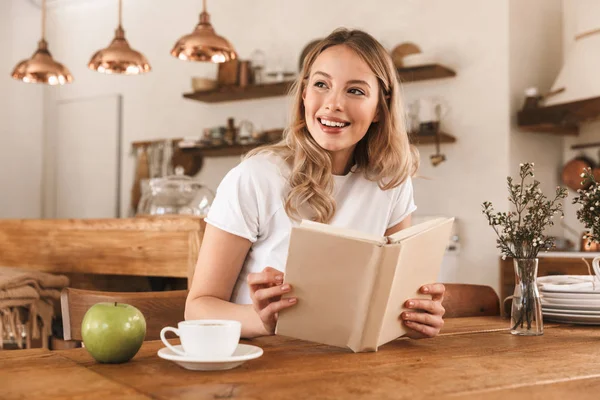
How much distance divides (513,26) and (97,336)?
3.85 meters

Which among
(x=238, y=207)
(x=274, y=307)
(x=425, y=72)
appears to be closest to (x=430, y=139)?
(x=425, y=72)

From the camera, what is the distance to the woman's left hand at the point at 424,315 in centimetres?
137

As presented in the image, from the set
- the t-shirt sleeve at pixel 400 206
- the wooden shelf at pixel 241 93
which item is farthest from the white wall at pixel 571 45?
the t-shirt sleeve at pixel 400 206

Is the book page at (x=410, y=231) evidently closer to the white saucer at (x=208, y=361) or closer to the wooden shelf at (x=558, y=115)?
the white saucer at (x=208, y=361)

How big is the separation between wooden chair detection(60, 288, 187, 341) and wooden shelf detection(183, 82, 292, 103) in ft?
11.1

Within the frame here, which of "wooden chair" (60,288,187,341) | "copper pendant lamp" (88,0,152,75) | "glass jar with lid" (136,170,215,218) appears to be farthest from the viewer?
"copper pendant lamp" (88,0,152,75)

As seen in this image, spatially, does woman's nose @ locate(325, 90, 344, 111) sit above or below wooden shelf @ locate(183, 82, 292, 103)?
below

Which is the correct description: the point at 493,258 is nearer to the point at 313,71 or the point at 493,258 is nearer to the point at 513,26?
→ the point at 513,26

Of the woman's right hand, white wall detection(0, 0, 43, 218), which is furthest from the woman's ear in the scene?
white wall detection(0, 0, 43, 218)

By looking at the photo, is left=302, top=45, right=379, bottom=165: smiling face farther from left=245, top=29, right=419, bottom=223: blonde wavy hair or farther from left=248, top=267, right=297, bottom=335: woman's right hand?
left=248, top=267, right=297, bottom=335: woman's right hand

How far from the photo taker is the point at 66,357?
47.3 inches

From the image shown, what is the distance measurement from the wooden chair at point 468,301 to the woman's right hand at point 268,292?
2.80ft

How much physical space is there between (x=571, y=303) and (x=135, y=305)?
103cm

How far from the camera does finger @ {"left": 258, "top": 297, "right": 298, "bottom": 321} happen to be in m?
1.24
